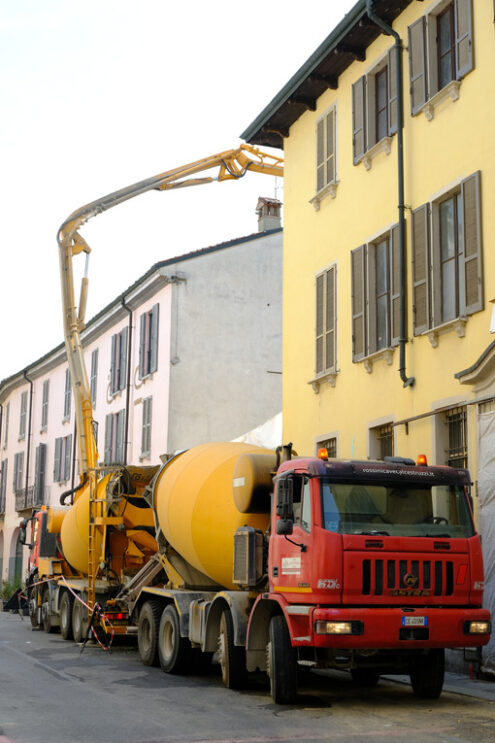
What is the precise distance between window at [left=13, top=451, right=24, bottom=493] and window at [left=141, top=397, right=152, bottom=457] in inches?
735

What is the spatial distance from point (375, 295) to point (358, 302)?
474mm

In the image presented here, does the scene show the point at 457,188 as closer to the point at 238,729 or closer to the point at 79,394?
the point at 238,729

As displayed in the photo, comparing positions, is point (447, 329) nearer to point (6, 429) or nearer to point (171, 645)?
point (171, 645)

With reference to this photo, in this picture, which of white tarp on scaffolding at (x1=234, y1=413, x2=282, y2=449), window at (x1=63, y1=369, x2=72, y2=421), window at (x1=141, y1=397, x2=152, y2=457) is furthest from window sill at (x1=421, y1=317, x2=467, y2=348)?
window at (x1=63, y1=369, x2=72, y2=421)

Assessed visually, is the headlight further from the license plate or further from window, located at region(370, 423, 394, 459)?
window, located at region(370, 423, 394, 459)

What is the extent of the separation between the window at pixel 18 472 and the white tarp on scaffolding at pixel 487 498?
37.3 metres

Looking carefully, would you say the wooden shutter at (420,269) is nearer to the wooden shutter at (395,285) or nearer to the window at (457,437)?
the wooden shutter at (395,285)

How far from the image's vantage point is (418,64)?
16.0m

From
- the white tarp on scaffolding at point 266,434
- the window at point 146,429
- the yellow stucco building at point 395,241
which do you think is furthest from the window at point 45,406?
the yellow stucco building at point 395,241

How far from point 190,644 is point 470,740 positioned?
572 cm

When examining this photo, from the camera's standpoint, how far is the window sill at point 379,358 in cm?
1641

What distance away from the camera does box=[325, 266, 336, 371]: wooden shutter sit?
1867 centimetres

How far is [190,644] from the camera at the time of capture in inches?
531

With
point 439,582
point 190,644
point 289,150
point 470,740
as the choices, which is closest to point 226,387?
point 289,150
